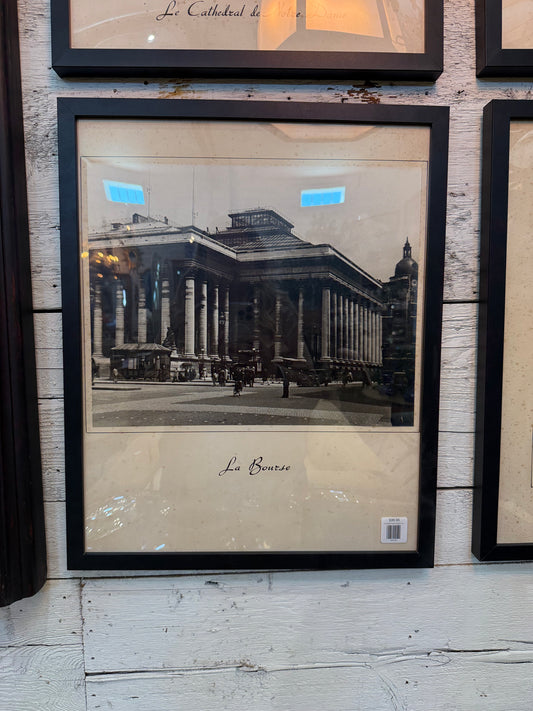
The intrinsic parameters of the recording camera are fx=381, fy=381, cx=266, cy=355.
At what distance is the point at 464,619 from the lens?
50 centimetres

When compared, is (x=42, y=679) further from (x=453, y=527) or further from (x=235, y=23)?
(x=235, y=23)

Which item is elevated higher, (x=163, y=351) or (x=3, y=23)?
(x=3, y=23)

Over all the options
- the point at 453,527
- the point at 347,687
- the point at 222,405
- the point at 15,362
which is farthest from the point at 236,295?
Result: the point at 347,687

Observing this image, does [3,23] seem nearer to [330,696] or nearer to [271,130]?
[271,130]

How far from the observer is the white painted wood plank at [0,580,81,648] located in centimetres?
48

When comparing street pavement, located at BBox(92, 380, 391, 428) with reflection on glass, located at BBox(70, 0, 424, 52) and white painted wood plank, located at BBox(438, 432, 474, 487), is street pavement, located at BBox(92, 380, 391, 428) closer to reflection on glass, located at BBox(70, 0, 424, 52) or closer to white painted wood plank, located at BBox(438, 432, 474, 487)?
white painted wood plank, located at BBox(438, 432, 474, 487)

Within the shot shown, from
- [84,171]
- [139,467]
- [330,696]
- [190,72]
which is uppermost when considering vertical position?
[190,72]

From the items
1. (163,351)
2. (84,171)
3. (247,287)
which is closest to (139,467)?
(163,351)

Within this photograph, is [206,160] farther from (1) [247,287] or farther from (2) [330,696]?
(2) [330,696]

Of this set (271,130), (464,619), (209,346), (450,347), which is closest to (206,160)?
(271,130)

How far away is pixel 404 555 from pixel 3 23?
0.77m

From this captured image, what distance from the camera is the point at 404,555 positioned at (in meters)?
0.47

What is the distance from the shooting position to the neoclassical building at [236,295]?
1.48ft

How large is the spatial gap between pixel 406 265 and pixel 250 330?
0.67 ft
